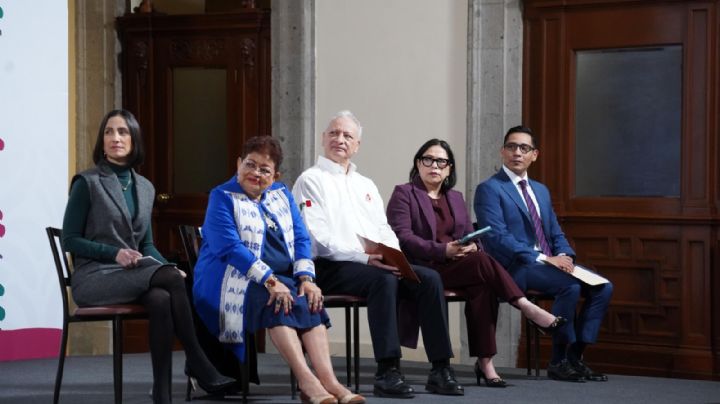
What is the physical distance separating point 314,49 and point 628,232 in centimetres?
214

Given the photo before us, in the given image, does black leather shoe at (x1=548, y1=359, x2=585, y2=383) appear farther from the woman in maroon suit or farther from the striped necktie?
the striped necktie

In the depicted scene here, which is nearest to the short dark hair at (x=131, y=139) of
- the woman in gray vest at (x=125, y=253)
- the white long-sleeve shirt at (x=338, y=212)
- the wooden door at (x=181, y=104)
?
the woman in gray vest at (x=125, y=253)

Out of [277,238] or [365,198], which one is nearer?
[277,238]

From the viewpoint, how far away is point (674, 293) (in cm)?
633

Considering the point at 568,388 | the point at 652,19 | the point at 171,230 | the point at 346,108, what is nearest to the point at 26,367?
the point at 171,230

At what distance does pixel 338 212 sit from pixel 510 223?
→ 3.31 feet

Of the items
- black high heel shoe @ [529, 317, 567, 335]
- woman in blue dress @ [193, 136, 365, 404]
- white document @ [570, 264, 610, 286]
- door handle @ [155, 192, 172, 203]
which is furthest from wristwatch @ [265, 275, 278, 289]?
door handle @ [155, 192, 172, 203]

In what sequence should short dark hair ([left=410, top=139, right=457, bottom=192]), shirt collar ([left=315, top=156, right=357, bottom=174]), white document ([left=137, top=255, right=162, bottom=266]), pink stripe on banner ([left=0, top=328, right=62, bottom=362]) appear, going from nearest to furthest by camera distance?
white document ([left=137, top=255, right=162, bottom=266]) < shirt collar ([left=315, top=156, right=357, bottom=174]) < short dark hair ([left=410, top=139, right=457, bottom=192]) < pink stripe on banner ([left=0, top=328, right=62, bottom=362])

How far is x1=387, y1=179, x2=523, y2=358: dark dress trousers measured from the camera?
5457mm

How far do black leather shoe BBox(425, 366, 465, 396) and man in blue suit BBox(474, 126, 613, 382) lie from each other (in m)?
0.73

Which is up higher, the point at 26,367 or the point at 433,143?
the point at 433,143

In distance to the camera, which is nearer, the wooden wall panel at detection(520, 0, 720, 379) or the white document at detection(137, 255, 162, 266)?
the white document at detection(137, 255, 162, 266)

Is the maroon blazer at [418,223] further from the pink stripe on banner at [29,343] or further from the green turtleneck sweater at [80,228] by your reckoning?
the pink stripe on banner at [29,343]

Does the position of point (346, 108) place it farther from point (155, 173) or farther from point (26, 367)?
point (26, 367)
